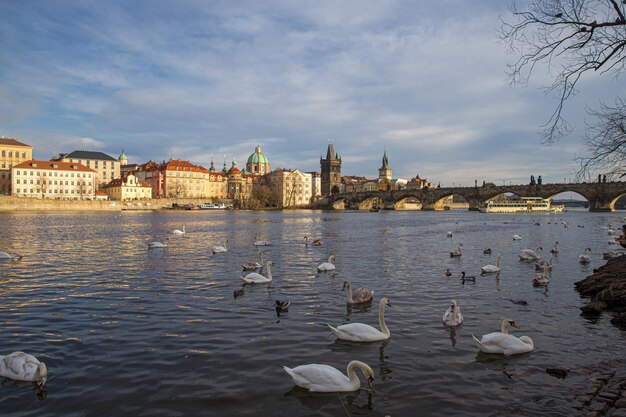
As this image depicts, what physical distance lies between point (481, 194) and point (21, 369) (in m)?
137

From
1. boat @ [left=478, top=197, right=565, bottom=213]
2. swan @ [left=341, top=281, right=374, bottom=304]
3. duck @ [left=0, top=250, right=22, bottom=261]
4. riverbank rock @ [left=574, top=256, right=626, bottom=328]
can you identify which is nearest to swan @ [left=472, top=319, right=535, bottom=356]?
riverbank rock @ [left=574, top=256, right=626, bottom=328]

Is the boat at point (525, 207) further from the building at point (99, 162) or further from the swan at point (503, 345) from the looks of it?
the building at point (99, 162)

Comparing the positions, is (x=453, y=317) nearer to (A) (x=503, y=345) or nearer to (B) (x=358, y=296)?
(A) (x=503, y=345)

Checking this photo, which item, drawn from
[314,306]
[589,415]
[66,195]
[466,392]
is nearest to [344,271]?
[314,306]

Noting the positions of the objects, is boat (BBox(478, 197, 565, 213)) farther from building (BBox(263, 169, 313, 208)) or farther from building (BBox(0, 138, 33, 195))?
building (BBox(0, 138, 33, 195))

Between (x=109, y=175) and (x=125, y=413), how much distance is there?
565ft

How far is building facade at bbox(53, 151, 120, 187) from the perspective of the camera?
15300 cm

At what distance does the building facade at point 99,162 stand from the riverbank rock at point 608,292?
164469mm

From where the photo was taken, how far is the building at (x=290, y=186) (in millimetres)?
179000

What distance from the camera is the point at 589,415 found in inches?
232

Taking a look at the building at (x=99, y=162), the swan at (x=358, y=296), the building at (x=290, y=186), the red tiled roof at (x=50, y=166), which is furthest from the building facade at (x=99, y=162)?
the swan at (x=358, y=296)

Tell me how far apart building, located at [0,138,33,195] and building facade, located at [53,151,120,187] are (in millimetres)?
20421

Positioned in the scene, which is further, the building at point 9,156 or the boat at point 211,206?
the boat at point 211,206

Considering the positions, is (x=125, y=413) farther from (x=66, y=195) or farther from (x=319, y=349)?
(x=66, y=195)
